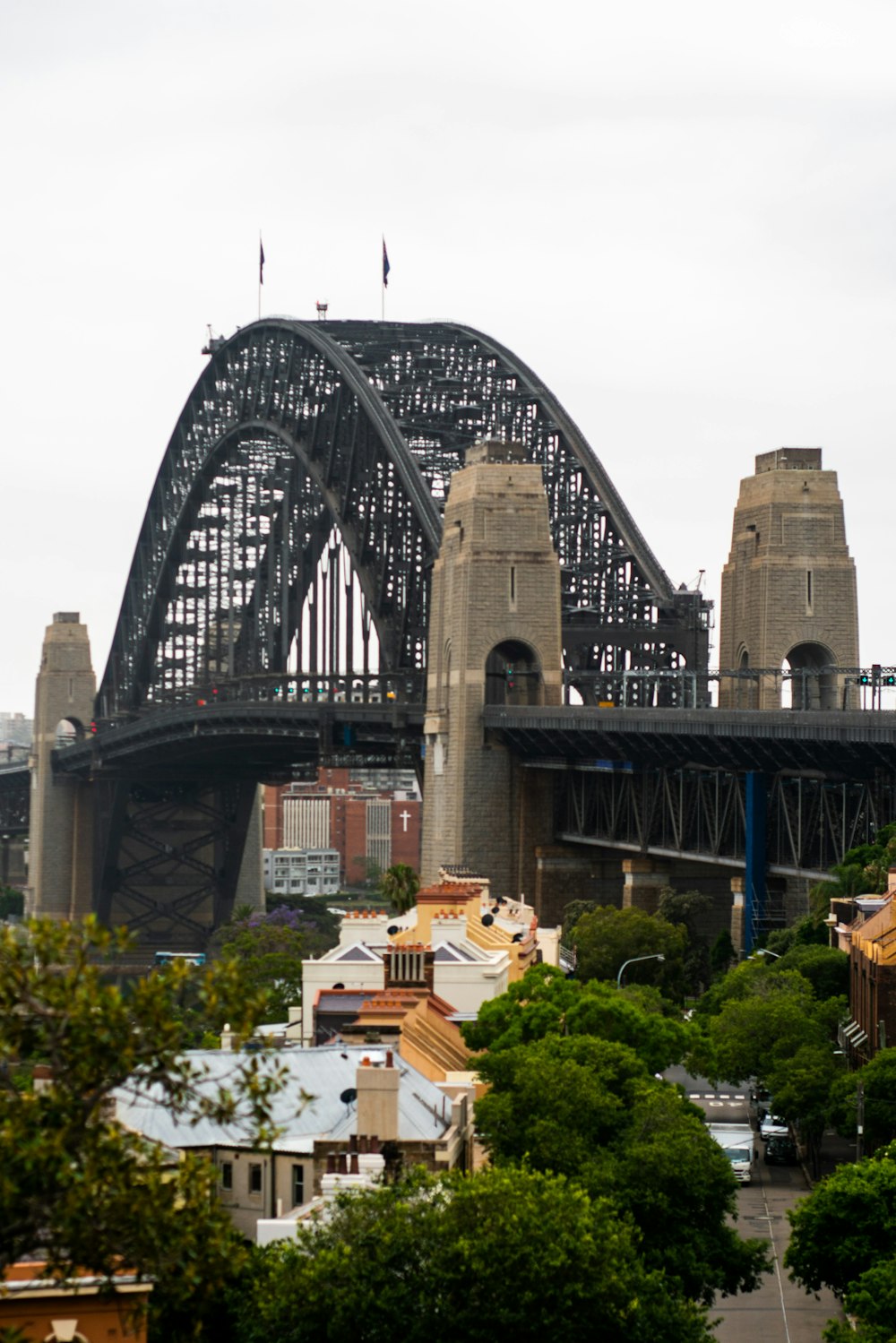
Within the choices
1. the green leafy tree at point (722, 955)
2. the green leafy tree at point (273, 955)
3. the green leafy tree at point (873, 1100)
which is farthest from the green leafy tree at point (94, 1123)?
the green leafy tree at point (722, 955)

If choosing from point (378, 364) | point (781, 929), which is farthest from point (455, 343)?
point (781, 929)

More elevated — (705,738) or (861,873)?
(705,738)

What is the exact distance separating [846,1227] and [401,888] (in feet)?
264

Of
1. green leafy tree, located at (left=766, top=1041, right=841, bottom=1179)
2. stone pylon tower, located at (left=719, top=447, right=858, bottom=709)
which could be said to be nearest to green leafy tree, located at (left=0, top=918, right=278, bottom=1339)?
green leafy tree, located at (left=766, top=1041, right=841, bottom=1179)

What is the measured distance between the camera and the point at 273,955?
12262 cm

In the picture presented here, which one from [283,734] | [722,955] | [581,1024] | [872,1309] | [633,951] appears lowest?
[872,1309]

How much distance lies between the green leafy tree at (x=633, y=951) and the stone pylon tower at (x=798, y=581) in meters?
21.0

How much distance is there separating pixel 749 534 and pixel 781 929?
28.7 meters

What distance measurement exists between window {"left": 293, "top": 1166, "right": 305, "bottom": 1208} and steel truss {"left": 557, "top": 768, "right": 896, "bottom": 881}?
2288 inches

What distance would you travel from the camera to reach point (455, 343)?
172000mm

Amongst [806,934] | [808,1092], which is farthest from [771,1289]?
[806,934]

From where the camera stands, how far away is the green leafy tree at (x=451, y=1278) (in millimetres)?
39719

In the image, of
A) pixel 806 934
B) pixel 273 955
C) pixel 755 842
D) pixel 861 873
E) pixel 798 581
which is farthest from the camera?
pixel 798 581

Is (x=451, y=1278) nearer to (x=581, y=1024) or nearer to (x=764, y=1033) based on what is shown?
(x=581, y=1024)
